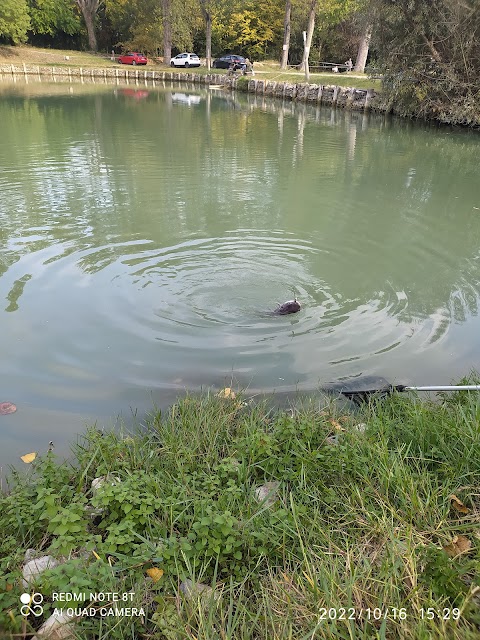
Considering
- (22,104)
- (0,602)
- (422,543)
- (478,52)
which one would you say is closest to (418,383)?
(422,543)

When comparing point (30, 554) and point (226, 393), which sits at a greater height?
point (30, 554)

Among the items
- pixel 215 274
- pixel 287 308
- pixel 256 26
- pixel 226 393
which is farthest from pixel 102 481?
pixel 256 26

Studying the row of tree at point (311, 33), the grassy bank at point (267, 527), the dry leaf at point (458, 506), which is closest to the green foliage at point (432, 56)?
the row of tree at point (311, 33)

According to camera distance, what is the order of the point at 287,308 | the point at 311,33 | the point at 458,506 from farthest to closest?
1. the point at 311,33
2. the point at 287,308
3. the point at 458,506

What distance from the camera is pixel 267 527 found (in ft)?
8.52

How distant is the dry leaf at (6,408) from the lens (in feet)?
13.3

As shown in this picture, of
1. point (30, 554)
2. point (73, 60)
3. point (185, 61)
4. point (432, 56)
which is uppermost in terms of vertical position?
point (432, 56)

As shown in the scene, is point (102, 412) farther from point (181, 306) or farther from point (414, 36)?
point (414, 36)

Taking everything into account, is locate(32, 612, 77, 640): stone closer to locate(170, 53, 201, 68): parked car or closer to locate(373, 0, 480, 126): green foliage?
locate(373, 0, 480, 126): green foliage

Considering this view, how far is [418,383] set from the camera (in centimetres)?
464

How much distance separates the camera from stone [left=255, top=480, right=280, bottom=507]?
283cm

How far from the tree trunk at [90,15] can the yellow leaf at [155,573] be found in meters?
57.3

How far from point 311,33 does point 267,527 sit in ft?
130

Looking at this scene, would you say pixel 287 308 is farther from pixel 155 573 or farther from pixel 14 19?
pixel 14 19
